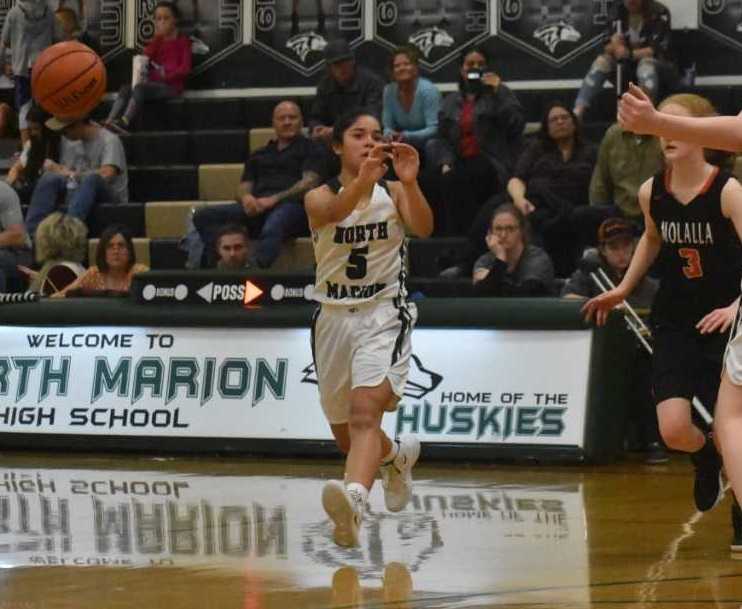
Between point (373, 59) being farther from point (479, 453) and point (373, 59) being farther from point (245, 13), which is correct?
point (479, 453)

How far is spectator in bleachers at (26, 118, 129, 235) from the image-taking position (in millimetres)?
15898

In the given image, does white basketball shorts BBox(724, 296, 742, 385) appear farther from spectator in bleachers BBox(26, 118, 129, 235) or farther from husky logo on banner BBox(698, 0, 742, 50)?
husky logo on banner BBox(698, 0, 742, 50)

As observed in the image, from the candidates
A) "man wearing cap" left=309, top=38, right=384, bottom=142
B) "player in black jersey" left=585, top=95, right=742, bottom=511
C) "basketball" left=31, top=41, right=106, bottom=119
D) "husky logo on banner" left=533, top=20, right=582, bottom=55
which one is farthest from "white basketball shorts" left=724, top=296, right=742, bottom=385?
"husky logo on banner" left=533, top=20, right=582, bottom=55

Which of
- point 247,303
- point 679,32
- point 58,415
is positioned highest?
point 679,32

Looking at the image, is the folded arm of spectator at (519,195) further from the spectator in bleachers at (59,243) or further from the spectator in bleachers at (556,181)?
the spectator in bleachers at (59,243)

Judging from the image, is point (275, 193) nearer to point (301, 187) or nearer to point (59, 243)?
point (301, 187)

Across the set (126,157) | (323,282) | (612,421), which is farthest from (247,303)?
(126,157)

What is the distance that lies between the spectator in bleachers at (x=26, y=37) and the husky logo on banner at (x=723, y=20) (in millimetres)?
6678

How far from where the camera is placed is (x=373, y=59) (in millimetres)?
18156

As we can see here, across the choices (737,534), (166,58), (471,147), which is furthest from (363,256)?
(166,58)

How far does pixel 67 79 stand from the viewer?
14.6 metres

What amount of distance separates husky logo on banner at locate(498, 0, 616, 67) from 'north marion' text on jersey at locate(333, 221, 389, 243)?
30.5 ft

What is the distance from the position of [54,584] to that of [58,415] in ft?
18.6

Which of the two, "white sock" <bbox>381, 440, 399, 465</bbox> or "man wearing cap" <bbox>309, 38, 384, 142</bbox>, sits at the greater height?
"man wearing cap" <bbox>309, 38, 384, 142</bbox>
